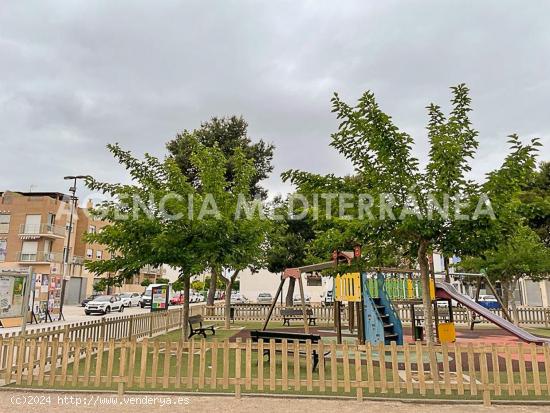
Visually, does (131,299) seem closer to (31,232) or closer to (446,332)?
(31,232)

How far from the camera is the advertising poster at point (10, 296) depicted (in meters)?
11.3

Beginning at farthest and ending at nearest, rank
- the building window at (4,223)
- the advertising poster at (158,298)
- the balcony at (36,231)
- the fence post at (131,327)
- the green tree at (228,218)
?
the building window at (4,223), the balcony at (36,231), the advertising poster at (158,298), the fence post at (131,327), the green tree at (228,218)

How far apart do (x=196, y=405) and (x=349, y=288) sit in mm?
7828

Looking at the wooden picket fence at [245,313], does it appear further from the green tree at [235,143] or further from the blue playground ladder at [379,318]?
the blue playground ladder at [379,318]

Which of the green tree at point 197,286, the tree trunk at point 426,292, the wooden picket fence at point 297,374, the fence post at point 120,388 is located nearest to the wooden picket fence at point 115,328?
the wooden picket fence at point 297,374

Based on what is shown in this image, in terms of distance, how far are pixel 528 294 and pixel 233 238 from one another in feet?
173

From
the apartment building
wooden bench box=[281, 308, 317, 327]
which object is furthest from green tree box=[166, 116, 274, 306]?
the apartment building

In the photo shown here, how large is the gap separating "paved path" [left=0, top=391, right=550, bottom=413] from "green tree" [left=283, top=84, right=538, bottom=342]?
154 centimetres

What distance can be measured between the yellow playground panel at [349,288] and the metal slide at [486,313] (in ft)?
11.1

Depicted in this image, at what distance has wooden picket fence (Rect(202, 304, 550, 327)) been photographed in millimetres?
22203

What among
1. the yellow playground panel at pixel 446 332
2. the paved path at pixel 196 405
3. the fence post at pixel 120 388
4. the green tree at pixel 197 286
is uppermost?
the green tree at pixel 197 286

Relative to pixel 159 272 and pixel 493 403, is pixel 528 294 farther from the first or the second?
pixel 159 272

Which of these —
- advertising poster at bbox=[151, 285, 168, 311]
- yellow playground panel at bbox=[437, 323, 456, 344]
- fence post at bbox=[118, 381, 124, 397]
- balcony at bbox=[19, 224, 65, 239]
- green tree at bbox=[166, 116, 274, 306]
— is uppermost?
green tree at bbox=[166, 116, 274, 306]

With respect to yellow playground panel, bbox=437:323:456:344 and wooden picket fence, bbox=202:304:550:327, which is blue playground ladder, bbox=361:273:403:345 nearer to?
yellow playground panel, bbox=437:323:456:344
